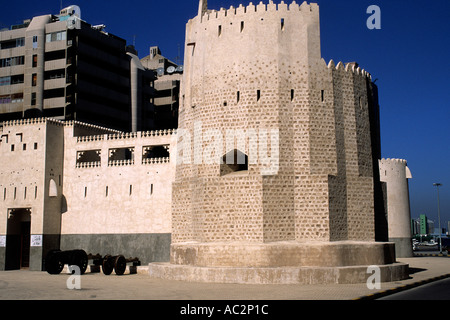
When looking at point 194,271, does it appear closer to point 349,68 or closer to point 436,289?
point 436,289

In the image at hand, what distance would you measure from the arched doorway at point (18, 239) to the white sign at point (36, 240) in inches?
64.9

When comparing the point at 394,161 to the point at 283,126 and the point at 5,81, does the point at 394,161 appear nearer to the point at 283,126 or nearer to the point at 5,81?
the point at 283,126

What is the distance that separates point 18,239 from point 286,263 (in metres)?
16.6

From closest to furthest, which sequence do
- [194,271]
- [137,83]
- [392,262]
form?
[194,271], [392,262], [137,83]

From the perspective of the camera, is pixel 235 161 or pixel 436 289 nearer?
pixel 436 289

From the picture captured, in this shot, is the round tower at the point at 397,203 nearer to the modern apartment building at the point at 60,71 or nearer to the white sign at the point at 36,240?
the white sign at the point at 36,240

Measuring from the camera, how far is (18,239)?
2827 cm

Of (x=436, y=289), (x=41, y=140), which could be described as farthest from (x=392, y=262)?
(x=41, y=140)

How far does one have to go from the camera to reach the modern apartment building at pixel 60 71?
46281 mm

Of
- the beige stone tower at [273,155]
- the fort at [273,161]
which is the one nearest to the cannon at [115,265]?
the fort at [273,161]

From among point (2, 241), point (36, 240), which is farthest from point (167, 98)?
point (36, 240)

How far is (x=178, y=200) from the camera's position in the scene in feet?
72.5

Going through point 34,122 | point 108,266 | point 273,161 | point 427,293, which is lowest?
point 427,293

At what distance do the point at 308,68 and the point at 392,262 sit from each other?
26.4 feet
